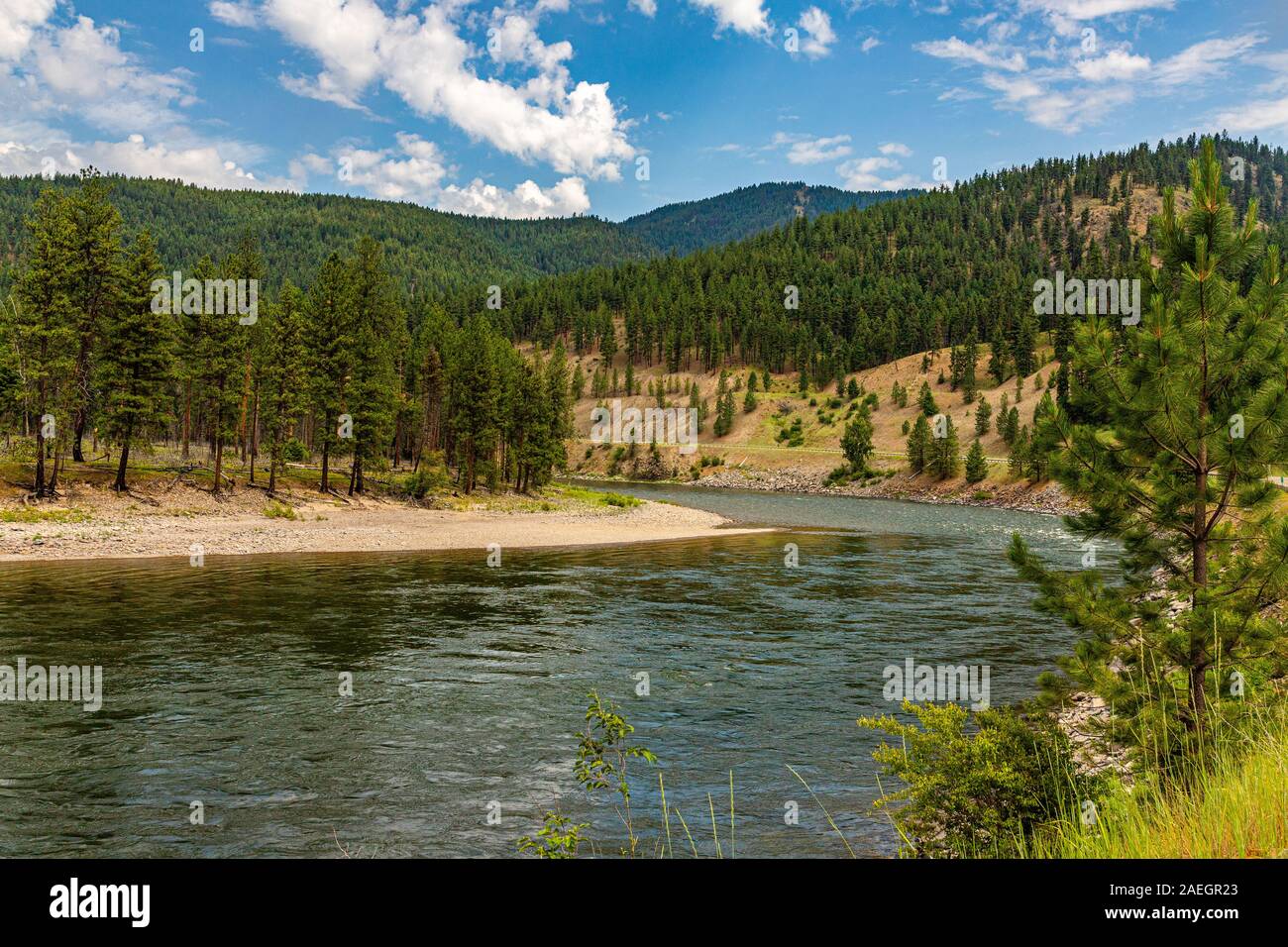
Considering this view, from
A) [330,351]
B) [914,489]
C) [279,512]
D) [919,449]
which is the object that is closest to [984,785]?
[279,512]

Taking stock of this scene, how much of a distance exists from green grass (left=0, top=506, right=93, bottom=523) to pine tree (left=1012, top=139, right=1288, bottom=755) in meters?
49.4

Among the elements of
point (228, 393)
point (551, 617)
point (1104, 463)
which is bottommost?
point (551, 617)

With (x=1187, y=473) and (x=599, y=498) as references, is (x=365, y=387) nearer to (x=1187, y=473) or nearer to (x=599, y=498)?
(x=599, y=498)

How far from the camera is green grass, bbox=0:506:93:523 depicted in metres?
43.0

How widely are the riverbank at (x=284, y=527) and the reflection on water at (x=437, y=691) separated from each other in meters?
4.34

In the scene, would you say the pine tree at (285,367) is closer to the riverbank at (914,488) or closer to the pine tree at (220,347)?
the pine tree at (220,347)

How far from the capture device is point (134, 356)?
5344 centimetres

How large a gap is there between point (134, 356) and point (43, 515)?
13.3 m

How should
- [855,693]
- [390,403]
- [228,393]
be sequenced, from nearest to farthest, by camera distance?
[855,693]
[228,393]
[390,403]

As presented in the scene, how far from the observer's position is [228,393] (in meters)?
57.5

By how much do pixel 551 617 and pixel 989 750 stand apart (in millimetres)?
20689

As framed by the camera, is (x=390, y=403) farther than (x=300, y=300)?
No
